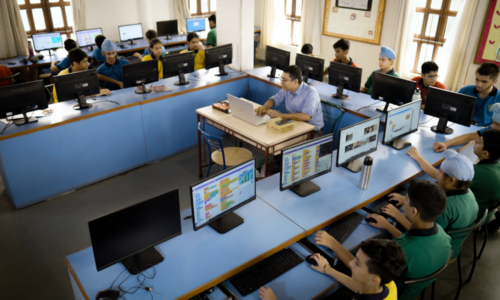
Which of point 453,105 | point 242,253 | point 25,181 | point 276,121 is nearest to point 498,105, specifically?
point 453,105

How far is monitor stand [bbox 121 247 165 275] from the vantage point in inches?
87.2

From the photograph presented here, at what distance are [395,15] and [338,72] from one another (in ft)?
10.6

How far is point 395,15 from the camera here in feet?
23.0

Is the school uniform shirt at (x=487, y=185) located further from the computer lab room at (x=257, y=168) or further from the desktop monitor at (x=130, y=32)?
the desktop monitor at (x=130, y=32)

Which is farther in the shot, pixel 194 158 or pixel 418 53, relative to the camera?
pixel 418 53

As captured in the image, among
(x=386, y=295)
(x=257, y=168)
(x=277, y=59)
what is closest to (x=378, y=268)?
(x=386, y=295)

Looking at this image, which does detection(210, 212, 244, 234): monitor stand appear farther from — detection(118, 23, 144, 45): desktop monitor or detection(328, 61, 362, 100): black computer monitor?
detection(118, 23, 144, 45): desktop monitor

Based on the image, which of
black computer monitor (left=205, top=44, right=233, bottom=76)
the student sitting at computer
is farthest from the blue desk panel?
black computer monitor (left=205, top=44, right=233, bottom=76)

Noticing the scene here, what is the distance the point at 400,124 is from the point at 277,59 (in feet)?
7.89

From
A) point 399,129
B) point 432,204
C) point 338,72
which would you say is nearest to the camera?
point 432,204

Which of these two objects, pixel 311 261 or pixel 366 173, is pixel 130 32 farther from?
pixel 311 261

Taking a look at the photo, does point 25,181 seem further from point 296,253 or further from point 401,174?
point 401,174

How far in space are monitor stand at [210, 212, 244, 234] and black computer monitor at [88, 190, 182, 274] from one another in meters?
0.29

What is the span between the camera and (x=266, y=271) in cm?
234
